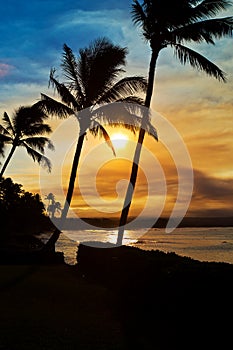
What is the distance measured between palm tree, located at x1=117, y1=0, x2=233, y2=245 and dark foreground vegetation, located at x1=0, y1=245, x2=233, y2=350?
4.93 metres

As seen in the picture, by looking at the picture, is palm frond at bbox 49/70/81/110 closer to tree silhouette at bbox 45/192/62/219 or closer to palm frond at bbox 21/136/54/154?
palm frond at bbox 21/136/54/154

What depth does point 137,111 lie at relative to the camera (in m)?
20.1

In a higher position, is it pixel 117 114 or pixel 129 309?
pixel 117 114

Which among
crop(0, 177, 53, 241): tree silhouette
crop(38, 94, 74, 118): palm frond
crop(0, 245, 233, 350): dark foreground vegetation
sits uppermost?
crop(38, 94, 74, 118): palm frond

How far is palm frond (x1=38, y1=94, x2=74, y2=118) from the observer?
2261cm

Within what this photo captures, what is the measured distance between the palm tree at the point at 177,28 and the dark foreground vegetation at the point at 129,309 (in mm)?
4927

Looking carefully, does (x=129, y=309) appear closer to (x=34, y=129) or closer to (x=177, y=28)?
(x=177, y=28)

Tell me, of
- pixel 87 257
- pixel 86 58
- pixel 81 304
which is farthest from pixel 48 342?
pixel 86 58

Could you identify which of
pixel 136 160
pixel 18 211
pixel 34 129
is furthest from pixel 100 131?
pixel 18 211

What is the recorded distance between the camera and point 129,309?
1199 centimetres

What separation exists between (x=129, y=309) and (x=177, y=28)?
11.0m

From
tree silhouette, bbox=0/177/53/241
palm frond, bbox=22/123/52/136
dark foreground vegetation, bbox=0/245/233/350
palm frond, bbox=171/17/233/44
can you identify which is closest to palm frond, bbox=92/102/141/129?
palm frond, bbox=171/17/233/44

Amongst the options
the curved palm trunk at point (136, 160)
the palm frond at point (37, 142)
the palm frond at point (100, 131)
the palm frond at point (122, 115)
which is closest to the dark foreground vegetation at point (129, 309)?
the curved palm trunk at point (136, 160)

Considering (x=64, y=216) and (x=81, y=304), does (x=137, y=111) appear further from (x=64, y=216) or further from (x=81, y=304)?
(x=81, y=304)
